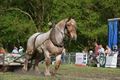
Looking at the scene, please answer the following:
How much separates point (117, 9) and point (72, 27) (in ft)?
111

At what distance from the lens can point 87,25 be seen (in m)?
50.6

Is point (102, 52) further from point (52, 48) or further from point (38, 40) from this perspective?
point (52, 48)

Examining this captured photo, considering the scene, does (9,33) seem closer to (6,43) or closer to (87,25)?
(6,43)

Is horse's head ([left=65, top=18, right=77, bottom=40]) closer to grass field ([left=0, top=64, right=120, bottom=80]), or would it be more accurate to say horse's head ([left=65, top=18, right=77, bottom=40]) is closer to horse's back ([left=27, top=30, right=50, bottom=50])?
horse's back ([left=27, top=30, right=50, bottom=50])

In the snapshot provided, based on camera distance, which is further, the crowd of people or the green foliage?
the green foliage

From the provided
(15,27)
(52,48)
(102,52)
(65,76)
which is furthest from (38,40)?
(15,27)

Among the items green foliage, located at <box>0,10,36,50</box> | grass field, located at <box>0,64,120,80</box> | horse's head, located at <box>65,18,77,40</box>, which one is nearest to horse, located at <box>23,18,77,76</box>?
horse's head, located at <box>65,18,77,40</box>

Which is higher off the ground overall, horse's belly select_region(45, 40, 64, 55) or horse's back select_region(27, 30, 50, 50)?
horse's back select_region(27, 30, 50, 50)

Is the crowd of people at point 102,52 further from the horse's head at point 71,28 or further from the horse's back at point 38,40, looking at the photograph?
the horse's head at point 71,28

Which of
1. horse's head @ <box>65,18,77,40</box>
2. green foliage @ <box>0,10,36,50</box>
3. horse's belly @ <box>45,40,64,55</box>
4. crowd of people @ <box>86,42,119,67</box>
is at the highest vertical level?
green foliage @ <box>0,10,36,50</box>

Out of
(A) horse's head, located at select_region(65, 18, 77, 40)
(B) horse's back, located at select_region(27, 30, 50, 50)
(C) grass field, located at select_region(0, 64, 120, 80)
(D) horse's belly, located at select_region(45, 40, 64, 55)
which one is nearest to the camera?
(C) grass field, located at select_region(0, 64, 120, 80)

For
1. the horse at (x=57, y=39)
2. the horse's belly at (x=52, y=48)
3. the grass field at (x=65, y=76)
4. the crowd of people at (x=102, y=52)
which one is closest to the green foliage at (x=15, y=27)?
the crowd of people at (x=102, y=52)

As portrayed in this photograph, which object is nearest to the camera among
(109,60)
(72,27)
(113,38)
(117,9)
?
(72,27)

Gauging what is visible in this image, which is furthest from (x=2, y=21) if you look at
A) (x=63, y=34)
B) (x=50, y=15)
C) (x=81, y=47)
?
(x=63, y=34)
